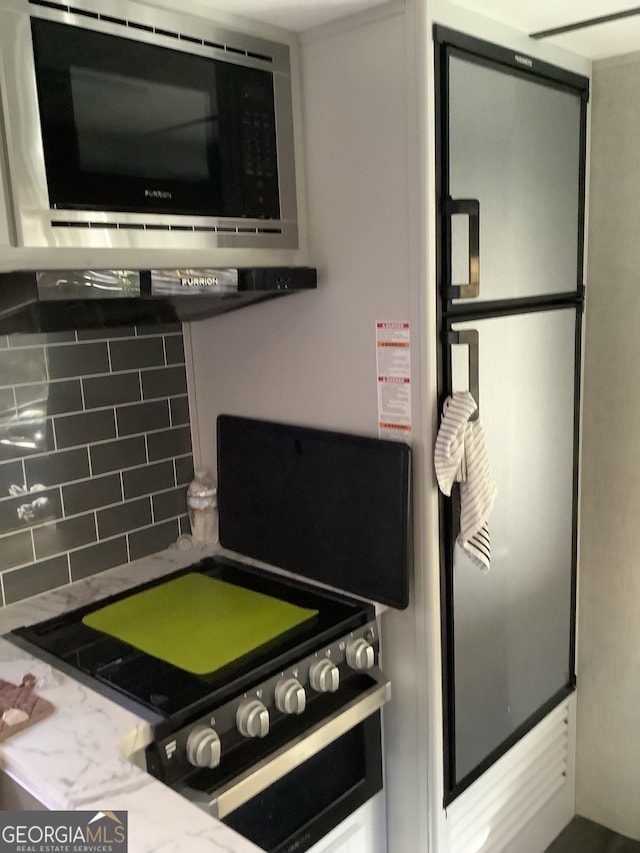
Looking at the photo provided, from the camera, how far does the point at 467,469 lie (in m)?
1.63

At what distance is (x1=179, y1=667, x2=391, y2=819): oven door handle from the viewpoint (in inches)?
52.4

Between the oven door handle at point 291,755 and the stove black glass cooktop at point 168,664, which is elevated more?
the stove black glass cooktop at point 168,664

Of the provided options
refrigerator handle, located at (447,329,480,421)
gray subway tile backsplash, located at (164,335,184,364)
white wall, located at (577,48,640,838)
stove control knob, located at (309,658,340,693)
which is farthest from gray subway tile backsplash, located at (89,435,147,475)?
white wall, located at (577,48,640,838)

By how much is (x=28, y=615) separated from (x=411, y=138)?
132 centimetres

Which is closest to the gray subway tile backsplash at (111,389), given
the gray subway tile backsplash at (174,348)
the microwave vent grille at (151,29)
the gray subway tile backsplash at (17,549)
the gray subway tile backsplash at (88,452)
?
the gray subway tile backsplash at (88,452)


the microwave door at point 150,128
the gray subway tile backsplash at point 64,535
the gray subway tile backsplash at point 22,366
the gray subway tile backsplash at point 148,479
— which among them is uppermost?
the microwave door at point 150,128

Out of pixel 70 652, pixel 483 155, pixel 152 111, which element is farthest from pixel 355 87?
pixel 70 652

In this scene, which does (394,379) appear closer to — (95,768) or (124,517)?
(124,517)

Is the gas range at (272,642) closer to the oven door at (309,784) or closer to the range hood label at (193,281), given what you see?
the oven door at (309,784)

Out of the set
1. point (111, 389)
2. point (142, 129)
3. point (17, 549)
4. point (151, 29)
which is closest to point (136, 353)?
point (111, 389)

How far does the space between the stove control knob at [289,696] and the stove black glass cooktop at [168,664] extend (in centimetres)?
4

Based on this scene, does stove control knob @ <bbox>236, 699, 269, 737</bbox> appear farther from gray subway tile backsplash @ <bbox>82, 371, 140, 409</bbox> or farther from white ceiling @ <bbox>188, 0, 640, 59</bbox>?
white ceiling @ <bbox>188, 0, 640, 59</bbox>

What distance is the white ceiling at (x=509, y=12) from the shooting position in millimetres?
1481

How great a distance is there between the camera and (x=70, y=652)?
60.6 inches
